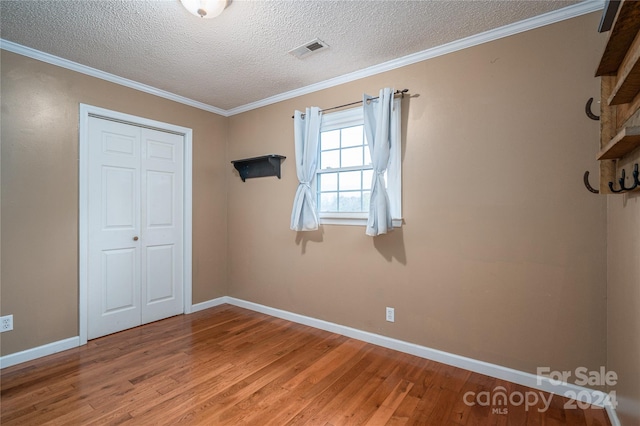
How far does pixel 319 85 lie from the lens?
3.22 meters

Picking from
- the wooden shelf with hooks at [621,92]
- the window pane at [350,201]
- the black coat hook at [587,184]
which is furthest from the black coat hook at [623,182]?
the window pane at [350,201]

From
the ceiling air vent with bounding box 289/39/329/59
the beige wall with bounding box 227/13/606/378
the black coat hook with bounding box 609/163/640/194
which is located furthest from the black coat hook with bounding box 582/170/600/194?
the ceiling air vent with bounding box 289/39/329/59

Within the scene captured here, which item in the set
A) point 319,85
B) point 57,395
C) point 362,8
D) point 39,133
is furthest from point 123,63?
point 57,395

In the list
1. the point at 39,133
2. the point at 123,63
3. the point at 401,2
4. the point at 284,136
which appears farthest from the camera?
the point at 284,136

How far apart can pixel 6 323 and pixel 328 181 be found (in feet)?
9.87

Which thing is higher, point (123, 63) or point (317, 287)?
point (123, 63)

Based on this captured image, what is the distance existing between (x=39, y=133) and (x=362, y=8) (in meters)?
2.85

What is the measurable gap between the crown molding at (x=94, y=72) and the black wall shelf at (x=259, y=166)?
33.4 inches

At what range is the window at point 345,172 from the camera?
9.72 ft

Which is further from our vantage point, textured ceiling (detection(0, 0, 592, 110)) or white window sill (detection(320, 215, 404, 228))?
white window sill (detection(320, 215, 404, 228))

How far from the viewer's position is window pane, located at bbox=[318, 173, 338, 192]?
319cm

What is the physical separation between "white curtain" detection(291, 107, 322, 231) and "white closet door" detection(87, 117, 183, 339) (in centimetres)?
155

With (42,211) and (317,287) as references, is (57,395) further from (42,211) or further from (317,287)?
(317,287)

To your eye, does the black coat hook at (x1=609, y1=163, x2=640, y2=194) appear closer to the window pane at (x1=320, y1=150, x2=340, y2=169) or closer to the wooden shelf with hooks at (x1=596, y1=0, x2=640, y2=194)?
the wooden shelf with hooks at (x1=596, y1=0, x2=640, y2=194)
